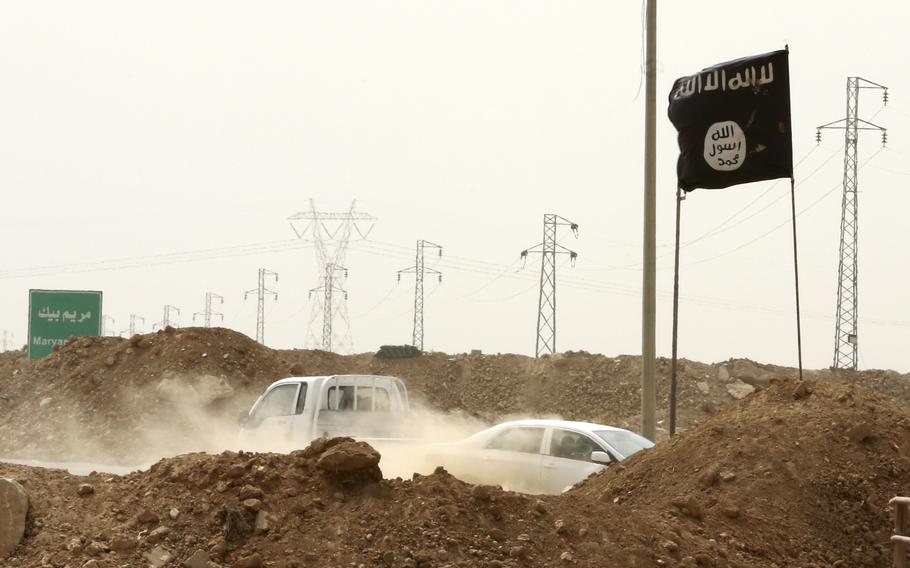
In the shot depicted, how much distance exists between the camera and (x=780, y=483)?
9195 mm

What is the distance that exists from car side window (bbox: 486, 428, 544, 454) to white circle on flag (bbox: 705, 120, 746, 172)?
12.7 feet

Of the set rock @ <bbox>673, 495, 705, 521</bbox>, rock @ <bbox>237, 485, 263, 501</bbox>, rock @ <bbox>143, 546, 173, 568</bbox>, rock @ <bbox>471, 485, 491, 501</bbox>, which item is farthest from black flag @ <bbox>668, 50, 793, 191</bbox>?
rock @ <bbox>143, 546, 173, 568</bbox>

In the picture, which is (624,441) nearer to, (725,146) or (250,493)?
(725,146)

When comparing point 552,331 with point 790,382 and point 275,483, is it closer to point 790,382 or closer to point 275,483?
point 790,382

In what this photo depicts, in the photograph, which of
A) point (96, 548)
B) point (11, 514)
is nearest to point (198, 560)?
point (96, 548)

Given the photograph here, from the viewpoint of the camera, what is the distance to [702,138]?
13.3 metres

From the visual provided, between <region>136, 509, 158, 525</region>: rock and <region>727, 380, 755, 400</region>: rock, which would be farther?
<region>727, 380, 755, 400</region>: rock

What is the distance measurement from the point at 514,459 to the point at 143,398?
59.5ft

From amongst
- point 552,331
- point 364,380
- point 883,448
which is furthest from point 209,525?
point 552,331

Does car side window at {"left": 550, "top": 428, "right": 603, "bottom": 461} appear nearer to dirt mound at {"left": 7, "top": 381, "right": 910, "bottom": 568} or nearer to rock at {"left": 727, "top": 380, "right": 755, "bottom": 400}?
dirt mound at {"left": 7, "top": 381, "right": 910, "bottom": 568}

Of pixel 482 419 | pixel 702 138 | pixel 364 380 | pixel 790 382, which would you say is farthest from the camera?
pixel 482 419

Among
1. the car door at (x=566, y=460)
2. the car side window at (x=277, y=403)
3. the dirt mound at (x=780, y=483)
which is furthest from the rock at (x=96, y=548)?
the car side window at (x=277, y=403)

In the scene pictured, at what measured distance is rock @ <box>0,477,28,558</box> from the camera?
7.61m

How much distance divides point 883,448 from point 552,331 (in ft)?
122
